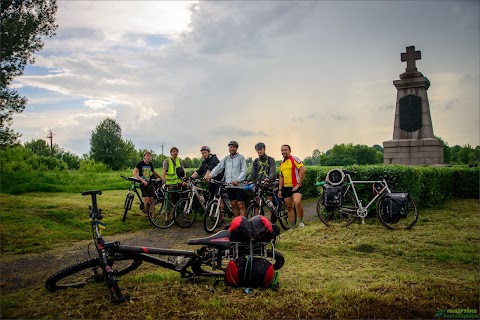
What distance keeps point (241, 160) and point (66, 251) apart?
4.55 meters

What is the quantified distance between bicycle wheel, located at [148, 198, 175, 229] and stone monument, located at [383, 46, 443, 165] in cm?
1520

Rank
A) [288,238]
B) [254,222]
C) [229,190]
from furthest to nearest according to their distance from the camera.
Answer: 1. [229,190]
2. [288,238]
3. [254,222]

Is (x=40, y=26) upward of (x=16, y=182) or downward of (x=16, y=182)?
upward

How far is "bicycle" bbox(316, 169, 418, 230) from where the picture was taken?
8.53 meters

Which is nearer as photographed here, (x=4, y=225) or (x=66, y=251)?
(x=66, y=251)

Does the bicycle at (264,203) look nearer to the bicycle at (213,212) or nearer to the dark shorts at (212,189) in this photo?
the bicycle at (213,212)

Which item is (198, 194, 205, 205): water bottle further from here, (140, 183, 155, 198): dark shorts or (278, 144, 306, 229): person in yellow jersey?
(278, 144, 306, 229): person in yellow jersey

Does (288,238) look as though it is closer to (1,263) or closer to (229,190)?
(229,190)

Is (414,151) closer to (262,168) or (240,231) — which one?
(262,168)

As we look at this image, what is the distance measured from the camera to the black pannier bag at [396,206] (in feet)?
27.7

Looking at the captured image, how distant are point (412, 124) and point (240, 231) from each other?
19.2m

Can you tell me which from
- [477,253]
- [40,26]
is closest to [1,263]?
[477,253]

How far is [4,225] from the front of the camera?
9.41 meters

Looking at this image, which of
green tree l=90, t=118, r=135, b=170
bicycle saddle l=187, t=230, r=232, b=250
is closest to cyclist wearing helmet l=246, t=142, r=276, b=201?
bicycle saddle l=187, t=230, r=232, b=250
